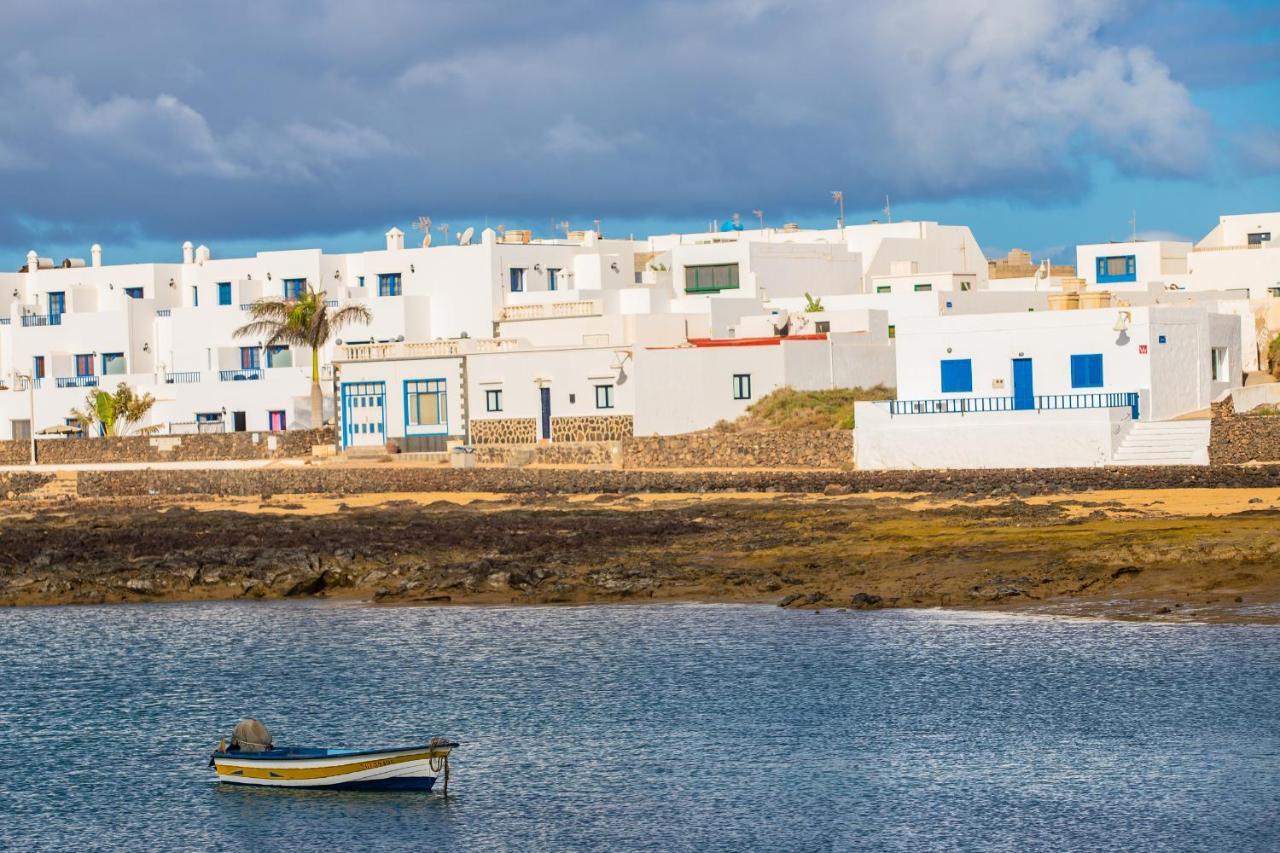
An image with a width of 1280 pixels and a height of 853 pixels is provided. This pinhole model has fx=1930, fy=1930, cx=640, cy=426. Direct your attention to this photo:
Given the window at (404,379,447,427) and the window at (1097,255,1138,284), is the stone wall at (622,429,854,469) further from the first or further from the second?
the window at (1097,255,1138,284)

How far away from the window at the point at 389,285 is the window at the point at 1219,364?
38498 mm

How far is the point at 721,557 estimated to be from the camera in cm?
4059

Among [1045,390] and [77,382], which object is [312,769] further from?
[77,382]

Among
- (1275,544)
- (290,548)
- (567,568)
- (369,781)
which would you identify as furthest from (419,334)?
(369,781)

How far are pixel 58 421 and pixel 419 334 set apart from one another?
17706 millimetres

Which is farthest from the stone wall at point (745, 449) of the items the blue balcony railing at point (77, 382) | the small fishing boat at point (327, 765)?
the small fishing boat at point (327, 765)

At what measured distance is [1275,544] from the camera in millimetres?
34469

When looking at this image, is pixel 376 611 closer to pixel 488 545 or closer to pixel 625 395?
pixel 488 545

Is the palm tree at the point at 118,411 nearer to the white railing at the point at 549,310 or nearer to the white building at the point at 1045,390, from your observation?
the white railing at the point at 549,310

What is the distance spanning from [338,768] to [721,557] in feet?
60.5

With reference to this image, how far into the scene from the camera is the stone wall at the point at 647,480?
49.4 metres

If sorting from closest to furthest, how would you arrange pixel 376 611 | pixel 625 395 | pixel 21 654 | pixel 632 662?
pixel 632 662, pixel 21 654, pixel 376 611, pixel 625 395

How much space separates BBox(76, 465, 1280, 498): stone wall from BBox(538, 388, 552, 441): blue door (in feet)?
19.9

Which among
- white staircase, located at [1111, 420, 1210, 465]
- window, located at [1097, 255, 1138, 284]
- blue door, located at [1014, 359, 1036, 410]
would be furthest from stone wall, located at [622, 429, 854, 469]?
window, located at [1097, 255, 1138, 284]
